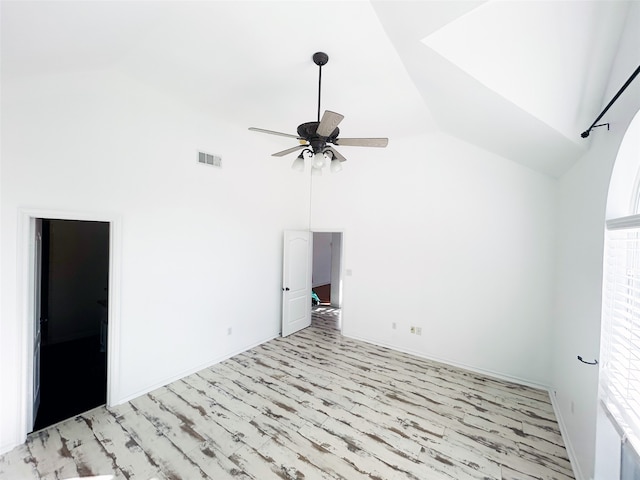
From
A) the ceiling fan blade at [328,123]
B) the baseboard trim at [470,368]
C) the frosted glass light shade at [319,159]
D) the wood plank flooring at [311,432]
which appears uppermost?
the ceiling fan blade at [328,123]

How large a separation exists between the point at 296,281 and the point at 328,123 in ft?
11.7

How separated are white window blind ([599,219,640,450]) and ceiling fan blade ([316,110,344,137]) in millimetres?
1866

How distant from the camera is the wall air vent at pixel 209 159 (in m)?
3.57

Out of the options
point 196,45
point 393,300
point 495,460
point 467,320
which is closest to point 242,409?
point 495,460

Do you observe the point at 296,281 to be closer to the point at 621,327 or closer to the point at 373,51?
the point at 373,51

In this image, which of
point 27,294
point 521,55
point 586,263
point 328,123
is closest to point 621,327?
point 586,263

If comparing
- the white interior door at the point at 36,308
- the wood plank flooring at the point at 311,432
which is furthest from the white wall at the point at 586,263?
the white interior door at the point at 36,308

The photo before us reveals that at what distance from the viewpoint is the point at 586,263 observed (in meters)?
2.15

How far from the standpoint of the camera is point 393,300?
4473 mm

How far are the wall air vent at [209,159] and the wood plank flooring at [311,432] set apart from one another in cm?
291

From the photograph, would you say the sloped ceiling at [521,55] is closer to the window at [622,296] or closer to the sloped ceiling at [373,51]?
the sloped ceiling at [373,51]

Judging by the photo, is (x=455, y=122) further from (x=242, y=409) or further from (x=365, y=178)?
(x=242, y=409)

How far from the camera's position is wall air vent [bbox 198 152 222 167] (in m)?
3.57

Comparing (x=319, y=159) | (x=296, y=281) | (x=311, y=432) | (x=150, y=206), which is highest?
(x=319, y=159)
